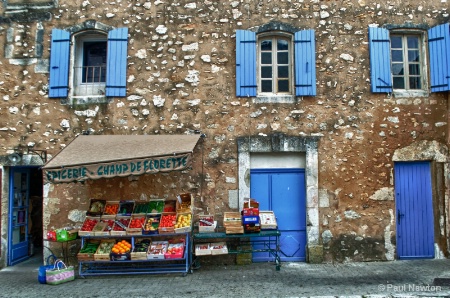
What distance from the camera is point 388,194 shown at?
7645 mm

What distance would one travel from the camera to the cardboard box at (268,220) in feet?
23.1

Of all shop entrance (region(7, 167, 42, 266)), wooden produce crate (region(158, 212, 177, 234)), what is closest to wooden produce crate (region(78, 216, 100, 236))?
wooden produce crate (region(158, 212, 177, 234))

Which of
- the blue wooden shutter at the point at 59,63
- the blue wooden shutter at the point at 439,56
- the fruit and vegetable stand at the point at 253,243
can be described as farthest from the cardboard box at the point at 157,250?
the blue wooden shutter at the point at 439,56

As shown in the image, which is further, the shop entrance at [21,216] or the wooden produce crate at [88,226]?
the shop entrance at [21,216]

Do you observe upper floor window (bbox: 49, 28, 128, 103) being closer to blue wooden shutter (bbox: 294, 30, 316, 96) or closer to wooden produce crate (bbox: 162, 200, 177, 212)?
wooden produce crate (bbox: 162, 200, 177, 212)

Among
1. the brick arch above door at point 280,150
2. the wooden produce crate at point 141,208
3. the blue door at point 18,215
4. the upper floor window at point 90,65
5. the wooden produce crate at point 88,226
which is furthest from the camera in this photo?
the upper floor window at point 90,65

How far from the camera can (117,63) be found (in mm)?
7855

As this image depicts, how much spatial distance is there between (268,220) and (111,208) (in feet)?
9.98

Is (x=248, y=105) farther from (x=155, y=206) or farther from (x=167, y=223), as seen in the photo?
(x=167, y=223)

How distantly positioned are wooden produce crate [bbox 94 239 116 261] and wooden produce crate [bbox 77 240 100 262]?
0.09m

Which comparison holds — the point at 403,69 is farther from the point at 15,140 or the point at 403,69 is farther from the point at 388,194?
the point at 15,140

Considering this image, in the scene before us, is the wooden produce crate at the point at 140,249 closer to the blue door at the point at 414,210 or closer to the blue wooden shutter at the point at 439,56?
the blue door at the point at 414,210

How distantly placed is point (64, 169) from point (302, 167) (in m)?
4.52

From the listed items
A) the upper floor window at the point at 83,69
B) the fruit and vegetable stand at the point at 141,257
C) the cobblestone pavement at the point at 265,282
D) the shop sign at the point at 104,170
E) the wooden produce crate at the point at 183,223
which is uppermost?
the upper floor window at the point at 83,69
